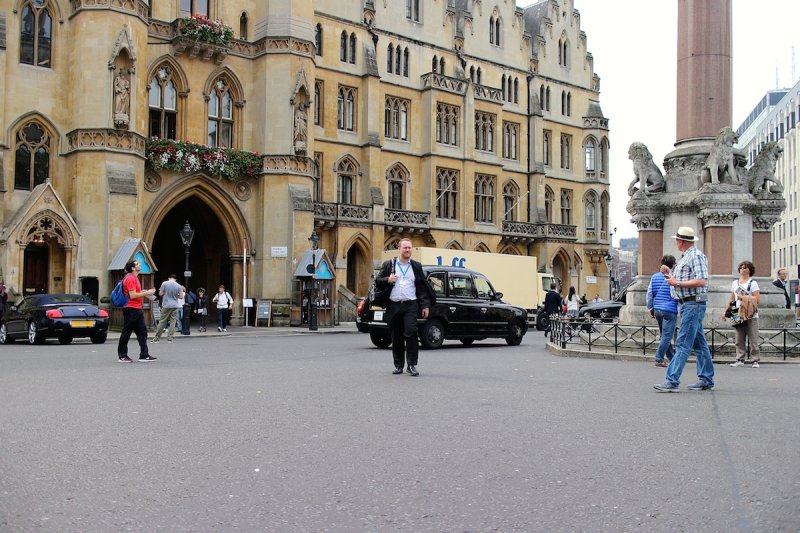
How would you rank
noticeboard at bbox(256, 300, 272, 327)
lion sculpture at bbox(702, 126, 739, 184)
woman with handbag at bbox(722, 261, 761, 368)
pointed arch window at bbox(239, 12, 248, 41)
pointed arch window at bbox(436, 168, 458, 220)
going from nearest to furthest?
woman with handbag at bbox(722, 261, 761, 368), lion sculpture at bbox(702, 126, 739, 184), noticeboard at bbox(256, 300, 272, 327), pointed arch window at bbox(239, 12, 248, 41), pointed arch window at bbox(436, 168, 458, 220)

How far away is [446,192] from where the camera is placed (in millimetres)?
46625

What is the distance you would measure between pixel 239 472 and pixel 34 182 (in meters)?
27.2

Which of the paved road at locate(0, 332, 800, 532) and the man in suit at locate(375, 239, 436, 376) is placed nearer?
the paved road at locate(0, 332, 800, 532)

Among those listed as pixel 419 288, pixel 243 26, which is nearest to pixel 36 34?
pixel 243 26

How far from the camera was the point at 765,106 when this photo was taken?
97.8 meters

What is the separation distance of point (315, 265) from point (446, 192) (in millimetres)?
15588

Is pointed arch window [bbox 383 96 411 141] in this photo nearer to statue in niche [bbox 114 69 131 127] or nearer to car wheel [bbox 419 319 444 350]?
statue in niche [bbox 114 69 131 127]

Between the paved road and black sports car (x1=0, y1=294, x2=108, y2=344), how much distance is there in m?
10.2

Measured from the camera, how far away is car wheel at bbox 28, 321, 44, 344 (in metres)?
21.2

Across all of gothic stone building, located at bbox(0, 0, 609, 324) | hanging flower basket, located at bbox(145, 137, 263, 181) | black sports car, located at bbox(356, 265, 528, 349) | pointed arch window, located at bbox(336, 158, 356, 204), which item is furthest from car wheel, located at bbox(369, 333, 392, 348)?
pointed arch window, located at bbox(336, 158, 356, 204)

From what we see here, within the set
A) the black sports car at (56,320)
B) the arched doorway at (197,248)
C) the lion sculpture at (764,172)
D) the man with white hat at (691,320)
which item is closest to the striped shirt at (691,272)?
the man with white hat at (691,320)

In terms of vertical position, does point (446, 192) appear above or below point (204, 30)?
below

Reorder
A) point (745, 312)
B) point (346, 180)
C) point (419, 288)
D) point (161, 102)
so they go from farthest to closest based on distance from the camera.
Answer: point (346, 180) → point (161, 102) → point (745, 312) → point (419, 288)

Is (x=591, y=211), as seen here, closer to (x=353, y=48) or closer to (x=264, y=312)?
(x=353, y=48)
